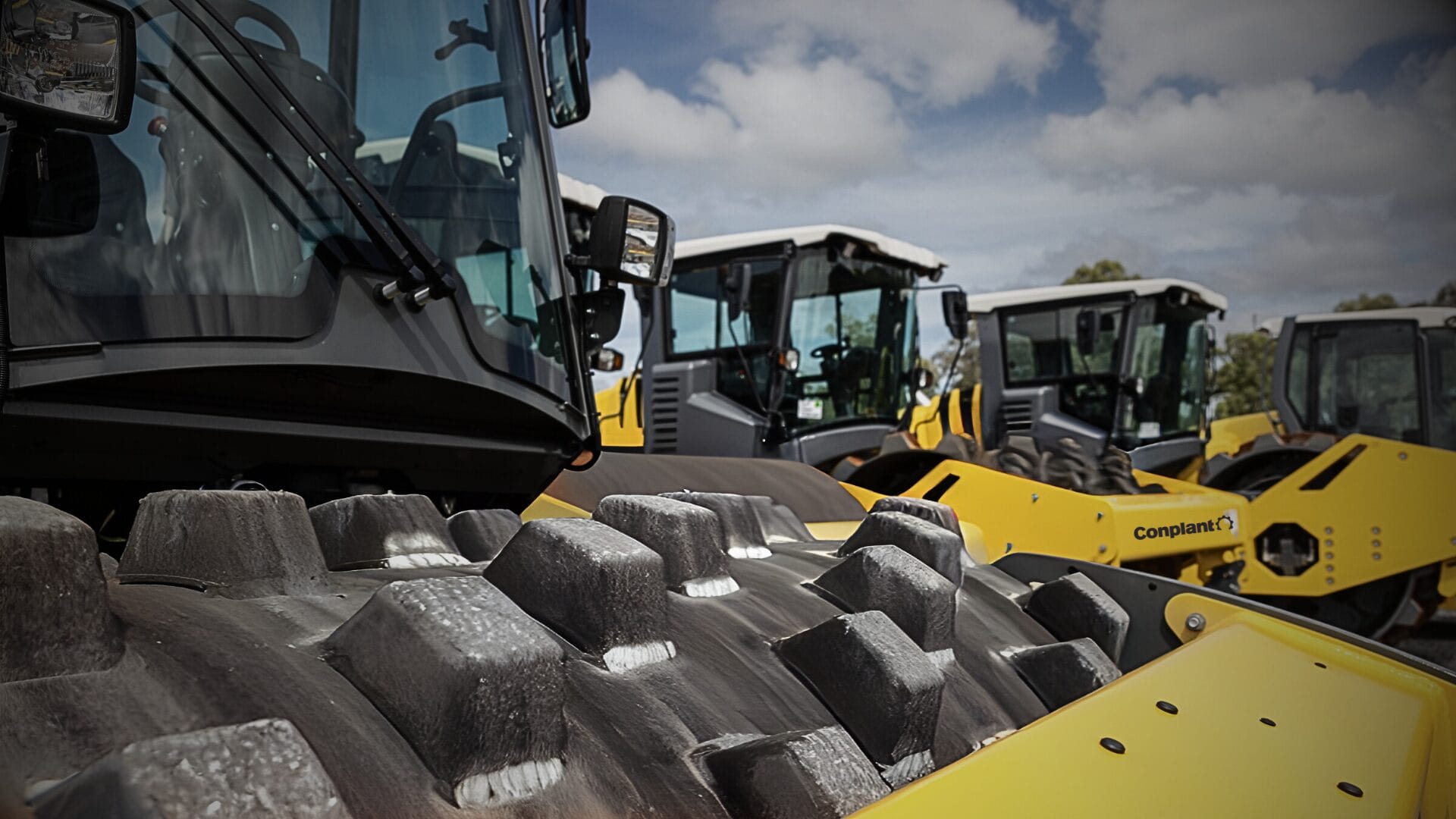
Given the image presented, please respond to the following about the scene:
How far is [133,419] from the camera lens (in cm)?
190

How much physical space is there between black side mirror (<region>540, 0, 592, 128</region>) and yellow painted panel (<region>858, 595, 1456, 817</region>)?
6.55 ft

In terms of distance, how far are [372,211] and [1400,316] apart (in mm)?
15862

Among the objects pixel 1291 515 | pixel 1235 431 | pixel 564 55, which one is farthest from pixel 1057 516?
pixel 1235 431

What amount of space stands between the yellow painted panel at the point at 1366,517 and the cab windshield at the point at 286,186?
7210 millimetres

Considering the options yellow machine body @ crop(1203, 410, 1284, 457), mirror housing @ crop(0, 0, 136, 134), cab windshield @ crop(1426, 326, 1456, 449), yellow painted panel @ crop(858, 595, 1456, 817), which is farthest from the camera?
yellow machine body @ crop(1203, 410, 1284, 457)

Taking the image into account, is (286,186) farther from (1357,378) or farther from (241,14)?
(1357,378)

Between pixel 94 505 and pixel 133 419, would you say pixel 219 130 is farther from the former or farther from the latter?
pixel 94 505

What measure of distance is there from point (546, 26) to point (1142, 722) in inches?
93.1

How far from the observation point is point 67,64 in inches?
63.4

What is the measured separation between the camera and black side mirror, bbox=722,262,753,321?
905 centimetres

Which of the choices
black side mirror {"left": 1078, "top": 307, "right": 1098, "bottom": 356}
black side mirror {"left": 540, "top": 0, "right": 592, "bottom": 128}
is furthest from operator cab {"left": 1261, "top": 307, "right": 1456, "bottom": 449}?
black side mirror {"left": 540, "top": 0, "right": 592, "bottom": 128}

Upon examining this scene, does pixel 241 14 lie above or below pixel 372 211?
above

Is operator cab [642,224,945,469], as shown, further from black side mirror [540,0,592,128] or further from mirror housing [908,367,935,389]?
black side mirror [540,0,592,128]

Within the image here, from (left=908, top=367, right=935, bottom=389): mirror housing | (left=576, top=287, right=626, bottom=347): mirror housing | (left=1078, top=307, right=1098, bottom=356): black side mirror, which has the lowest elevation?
(left=908, top=367, right=935, bottom=389): mirror housing
